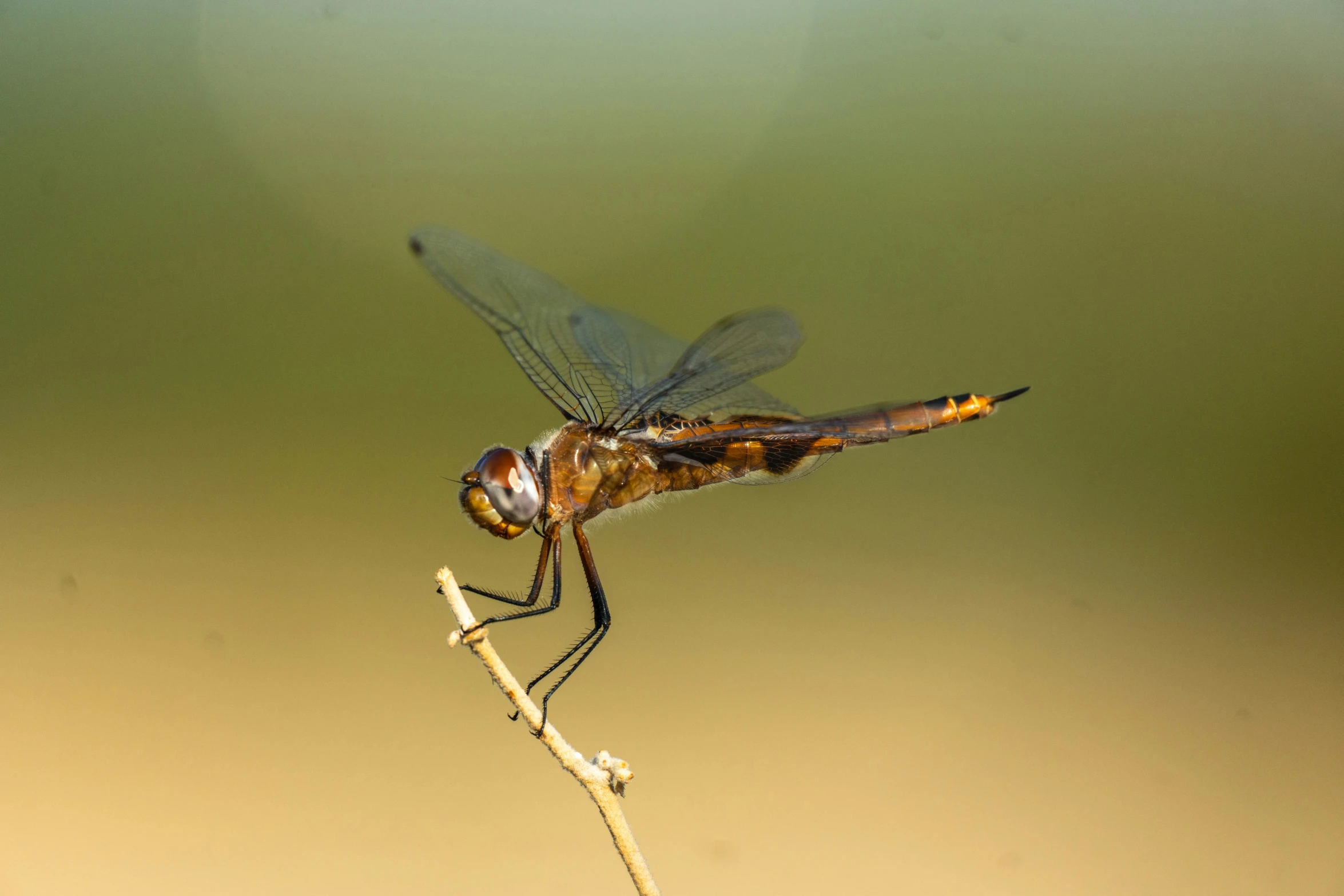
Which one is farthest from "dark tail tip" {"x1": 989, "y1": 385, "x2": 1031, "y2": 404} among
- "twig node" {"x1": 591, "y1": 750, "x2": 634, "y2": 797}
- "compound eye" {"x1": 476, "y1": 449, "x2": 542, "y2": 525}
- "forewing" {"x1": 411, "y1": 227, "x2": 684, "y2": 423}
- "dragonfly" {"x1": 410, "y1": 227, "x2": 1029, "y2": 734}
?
"twig node" {"x1": 591, "y1": 750, "x2": 634, "y2": 797}

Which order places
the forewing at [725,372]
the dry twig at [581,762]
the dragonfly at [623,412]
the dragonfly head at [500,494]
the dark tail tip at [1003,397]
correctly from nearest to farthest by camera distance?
the dry twig at [581,762] → the dragonfly head at [500,494] → the dragonfly at [623,412] → the forewing at [725,372] → the dark tail tip at [1003,397]

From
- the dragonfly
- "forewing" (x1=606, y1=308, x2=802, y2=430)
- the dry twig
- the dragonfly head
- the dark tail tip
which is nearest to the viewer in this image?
the dry twig

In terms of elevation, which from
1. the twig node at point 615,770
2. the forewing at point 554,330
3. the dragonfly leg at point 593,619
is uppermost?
the forewing at point 554,330

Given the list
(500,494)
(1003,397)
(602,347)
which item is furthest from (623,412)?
(1003,397)

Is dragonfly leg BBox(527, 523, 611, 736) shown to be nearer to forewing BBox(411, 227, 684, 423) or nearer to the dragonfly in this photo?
the dragonfly

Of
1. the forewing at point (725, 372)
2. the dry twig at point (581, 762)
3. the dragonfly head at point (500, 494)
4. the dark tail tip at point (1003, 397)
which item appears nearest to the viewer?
the dry twig at point (581, 762)

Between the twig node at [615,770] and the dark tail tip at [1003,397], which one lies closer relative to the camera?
the twig node at [615,770]

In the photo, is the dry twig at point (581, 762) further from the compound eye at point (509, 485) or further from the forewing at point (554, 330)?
the forewing at point (554, 330)

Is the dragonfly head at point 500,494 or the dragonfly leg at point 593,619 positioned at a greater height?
the dragonfly head at point 500,494

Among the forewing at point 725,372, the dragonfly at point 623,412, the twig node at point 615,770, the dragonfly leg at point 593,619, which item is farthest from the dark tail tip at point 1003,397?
the twig node at point 615,770
